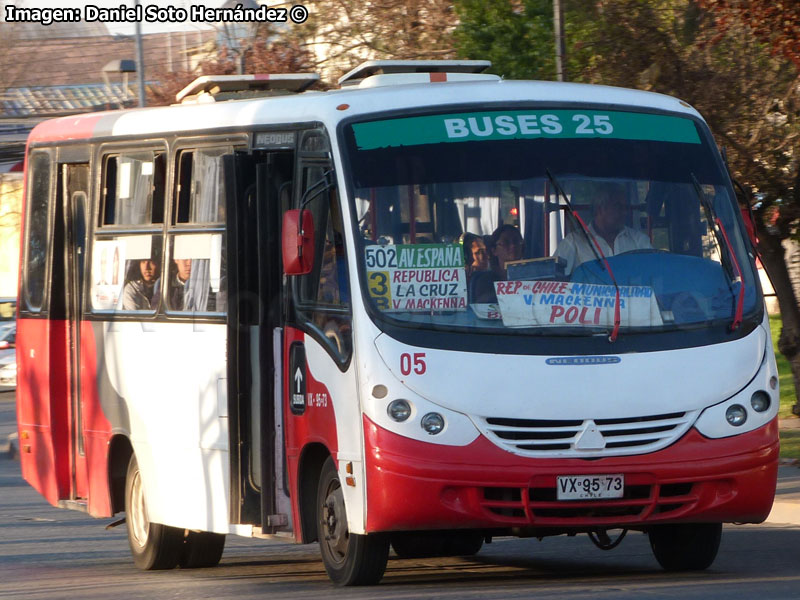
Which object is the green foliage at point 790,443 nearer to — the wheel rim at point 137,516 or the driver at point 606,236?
the wheel rim at point 137,516

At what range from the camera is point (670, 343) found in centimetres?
832

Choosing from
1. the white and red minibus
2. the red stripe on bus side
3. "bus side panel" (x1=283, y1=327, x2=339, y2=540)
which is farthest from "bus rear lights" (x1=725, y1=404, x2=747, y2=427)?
the red stripe on bus side

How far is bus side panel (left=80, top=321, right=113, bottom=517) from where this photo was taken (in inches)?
436

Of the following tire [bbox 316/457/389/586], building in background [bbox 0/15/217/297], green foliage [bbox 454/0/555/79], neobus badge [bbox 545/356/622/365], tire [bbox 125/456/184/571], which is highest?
building in background [bbox 0/15/217/297]

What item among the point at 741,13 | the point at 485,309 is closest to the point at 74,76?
the point at 741,13

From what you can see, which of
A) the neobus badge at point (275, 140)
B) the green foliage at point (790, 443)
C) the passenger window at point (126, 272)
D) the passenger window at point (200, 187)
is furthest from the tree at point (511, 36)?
the neobus badge at point (275, 140)

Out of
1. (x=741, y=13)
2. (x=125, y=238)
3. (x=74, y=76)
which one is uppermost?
(x=74, y=76)

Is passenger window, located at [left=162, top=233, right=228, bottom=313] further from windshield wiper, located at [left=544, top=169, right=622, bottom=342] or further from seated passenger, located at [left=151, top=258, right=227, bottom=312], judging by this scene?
windshield wiper, located at [left=544, top=169, right=622, bottom=342]

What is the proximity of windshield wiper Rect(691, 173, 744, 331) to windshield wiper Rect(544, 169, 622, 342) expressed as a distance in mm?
646

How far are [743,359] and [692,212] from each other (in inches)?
36.1

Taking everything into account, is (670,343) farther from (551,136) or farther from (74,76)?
(74,76)

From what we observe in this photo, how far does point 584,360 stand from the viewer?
8.15 m

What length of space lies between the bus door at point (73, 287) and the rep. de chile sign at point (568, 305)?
4228 mm

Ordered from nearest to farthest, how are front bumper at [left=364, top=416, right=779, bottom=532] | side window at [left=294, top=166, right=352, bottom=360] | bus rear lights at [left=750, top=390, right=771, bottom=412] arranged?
1. front bumper at [left=364, top=416, right=779, bottom=532]
2. bus rear lights at [left=750, top=390, right=771, bottom=412]
3. side window at [left=294, top=166, right=352, bottom=360]
